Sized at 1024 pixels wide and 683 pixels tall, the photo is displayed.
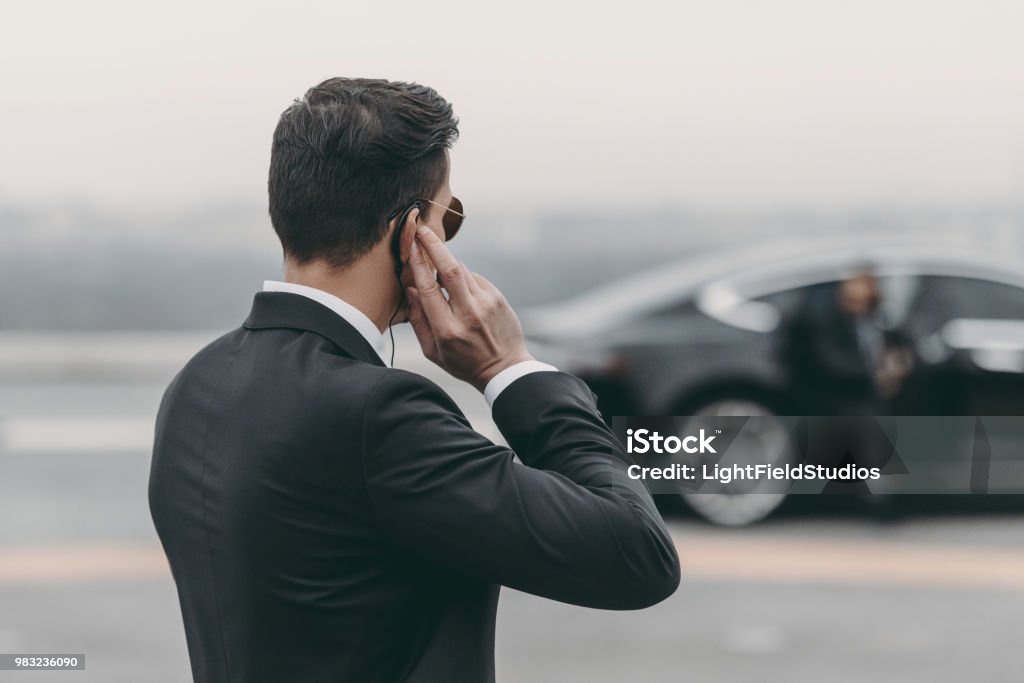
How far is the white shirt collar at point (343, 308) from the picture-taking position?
4.68 feet

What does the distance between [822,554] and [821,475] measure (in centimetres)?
107

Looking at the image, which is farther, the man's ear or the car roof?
the car roof

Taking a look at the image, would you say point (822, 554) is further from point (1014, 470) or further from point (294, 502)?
point (294, 502)

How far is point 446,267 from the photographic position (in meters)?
1.46

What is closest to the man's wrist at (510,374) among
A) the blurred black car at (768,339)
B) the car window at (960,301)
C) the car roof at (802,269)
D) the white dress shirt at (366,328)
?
the white dress shirt at (366,328)

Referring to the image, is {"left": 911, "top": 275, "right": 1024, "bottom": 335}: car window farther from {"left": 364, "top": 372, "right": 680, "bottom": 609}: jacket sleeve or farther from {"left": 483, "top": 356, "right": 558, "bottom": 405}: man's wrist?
{"left": 364, "top": 372, "right": 680, "bottom": 609}: jacket sleeve

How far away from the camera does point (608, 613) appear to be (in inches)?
216

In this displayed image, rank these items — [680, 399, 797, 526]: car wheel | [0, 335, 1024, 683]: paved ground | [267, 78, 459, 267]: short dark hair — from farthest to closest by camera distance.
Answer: [680, 399, 797, 526]: car wheel → [0, 335, 1024, 683]: paved ground → [267, 78, 459, 267]: short dark hair

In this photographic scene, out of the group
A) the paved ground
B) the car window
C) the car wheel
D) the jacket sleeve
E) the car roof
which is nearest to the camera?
the jacket sleeve

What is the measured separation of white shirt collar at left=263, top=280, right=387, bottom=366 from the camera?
143 cm

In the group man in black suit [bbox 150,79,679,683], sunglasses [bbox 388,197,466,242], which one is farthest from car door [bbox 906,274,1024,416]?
man in black suit [bbox 150,79,679,683]

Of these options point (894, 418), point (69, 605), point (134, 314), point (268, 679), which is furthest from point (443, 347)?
point (134, 314)

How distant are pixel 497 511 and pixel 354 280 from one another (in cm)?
33

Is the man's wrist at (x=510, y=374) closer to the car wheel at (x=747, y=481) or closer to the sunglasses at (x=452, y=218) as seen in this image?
the sunglasses at (x=452, y=218)
